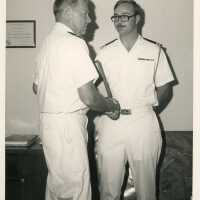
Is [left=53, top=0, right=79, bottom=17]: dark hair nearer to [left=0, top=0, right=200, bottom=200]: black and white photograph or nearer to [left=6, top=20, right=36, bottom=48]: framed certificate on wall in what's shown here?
[left=0, top=0, right=200, bottom=200]: black and white photograph

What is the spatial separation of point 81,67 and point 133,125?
55cm

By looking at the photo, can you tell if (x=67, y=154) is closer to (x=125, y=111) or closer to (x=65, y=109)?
(x=65, y=109)

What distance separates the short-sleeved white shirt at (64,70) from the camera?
160cm

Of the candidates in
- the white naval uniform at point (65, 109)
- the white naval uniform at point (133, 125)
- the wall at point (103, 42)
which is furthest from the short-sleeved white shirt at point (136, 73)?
the white naval uniform at point (65, 109)

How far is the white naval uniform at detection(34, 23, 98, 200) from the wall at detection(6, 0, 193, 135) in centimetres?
69

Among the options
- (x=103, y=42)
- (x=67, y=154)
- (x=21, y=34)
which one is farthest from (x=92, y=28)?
(x=67, y=154)

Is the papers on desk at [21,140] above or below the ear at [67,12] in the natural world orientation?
below

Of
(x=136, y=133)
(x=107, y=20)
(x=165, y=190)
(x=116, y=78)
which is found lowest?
(x=165, y=190)

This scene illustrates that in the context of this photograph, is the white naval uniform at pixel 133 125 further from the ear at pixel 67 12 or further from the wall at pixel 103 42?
the ear at pixel 67 12

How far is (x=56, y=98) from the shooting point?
65.1 inches

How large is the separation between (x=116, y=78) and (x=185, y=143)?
697mm

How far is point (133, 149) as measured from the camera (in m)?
1.95

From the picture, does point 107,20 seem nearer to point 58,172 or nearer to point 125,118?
point 125,118

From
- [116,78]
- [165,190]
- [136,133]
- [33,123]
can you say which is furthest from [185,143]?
[33,123]
